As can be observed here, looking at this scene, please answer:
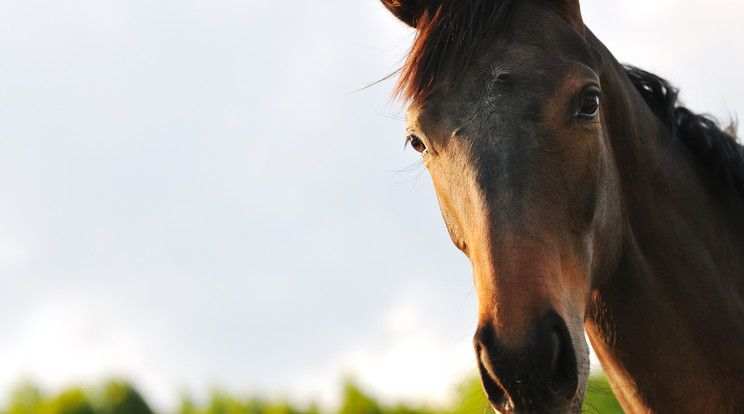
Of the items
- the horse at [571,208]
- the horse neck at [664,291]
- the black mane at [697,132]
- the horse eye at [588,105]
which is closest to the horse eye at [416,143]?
the horse at [571,208]

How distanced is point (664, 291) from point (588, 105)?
1002mm

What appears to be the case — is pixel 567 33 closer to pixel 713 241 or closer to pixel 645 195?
pixel 645 195

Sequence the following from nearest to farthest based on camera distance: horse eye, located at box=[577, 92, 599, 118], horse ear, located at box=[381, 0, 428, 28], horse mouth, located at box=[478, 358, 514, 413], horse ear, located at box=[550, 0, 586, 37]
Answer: horse mouth, located at box=[478, 358, 514, 413] < horse eye, located at box=[577, 92, 599, 118] < horse ear, located at box=[550, 0, 586, 37] < horse ear, located at box=[381, 0, 428, 28]

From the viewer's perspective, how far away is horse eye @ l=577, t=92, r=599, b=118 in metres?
2.73

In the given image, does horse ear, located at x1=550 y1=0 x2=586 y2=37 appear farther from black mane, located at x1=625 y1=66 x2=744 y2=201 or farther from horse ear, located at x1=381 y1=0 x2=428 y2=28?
black mane, located at x1=625 y1=66 x2=744 y2=201

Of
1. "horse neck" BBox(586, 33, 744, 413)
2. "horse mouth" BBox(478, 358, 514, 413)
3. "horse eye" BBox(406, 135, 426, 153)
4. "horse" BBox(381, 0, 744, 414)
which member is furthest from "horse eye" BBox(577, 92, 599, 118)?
"horse mouth" BBox(478, 358, 514, 413)

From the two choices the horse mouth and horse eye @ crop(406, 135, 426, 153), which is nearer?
the horse mouth

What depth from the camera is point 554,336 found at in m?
2.15

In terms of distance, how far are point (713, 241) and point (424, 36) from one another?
1.76 m

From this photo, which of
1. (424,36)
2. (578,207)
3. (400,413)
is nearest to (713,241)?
(578,207)

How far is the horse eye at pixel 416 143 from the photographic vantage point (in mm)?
3042

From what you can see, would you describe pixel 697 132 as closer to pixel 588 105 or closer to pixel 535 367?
pixel 588 105

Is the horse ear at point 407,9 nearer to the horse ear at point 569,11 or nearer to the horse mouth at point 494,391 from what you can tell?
the horse ear at point 569,11

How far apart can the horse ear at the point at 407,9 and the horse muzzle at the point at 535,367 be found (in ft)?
6.25
